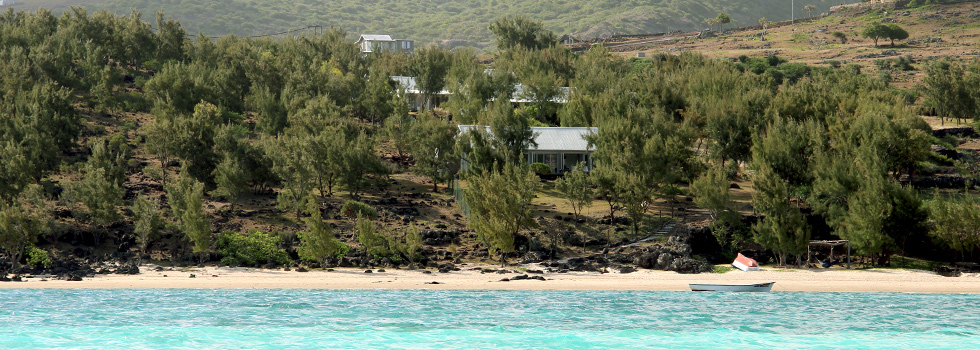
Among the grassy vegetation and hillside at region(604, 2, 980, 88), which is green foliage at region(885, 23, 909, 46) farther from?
the grassy vegetation

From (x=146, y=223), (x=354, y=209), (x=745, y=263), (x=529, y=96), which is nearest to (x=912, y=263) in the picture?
(x=745, y=263)

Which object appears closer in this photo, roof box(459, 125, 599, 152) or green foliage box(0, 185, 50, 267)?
green foliage box(0, 185, 50, 267)

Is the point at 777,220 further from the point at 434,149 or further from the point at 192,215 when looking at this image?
the point at 192,215

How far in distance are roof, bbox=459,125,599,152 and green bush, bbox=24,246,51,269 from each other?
24.8 metres

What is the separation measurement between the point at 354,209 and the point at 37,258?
51.5 ft

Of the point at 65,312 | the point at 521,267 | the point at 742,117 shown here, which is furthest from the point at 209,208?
the point at 742,117

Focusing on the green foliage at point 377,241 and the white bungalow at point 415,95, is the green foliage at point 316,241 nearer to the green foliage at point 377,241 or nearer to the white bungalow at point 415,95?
the green foliage at point 377,241

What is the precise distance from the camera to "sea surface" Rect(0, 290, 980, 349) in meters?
31.3

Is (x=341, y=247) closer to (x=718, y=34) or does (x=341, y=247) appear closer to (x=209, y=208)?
(x=209, y=208)

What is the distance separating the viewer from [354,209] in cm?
4925

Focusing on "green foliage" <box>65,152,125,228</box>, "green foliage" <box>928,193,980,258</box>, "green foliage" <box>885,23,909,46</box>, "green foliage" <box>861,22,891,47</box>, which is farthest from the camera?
"green foliage" <box>861,22,891,47</box>

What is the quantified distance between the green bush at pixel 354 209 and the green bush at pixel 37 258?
14.7m

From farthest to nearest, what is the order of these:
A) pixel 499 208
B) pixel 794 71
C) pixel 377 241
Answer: pixel 794 71 < pixel 499 208 < pixel 377 241

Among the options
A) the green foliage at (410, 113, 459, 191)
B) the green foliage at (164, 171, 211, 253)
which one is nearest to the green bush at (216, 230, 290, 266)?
the green foliage at (164, 171, 211, 253)
